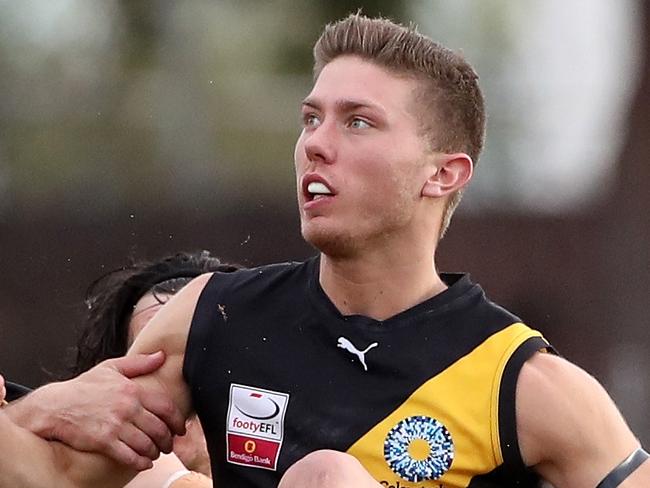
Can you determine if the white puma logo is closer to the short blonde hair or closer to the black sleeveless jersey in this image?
the black sleeveless jersey

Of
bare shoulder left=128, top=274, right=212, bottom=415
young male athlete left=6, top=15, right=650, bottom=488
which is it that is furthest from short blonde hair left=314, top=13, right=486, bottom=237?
bare shoulder left=128, top=274, right=212, bottom=415

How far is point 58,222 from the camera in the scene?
11031 millimetres

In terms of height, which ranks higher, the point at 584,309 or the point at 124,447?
the point at 124,447

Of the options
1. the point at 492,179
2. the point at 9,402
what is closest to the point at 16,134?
the point at 492,179

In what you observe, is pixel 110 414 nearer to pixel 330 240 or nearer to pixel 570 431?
pixel 330 240

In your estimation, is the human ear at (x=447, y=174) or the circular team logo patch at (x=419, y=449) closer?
the circular team logo patch at (x=419, y=449)

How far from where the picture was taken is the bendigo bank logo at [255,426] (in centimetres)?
473

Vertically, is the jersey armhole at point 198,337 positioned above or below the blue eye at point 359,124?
below

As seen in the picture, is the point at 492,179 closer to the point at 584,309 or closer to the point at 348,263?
the point at 584,309

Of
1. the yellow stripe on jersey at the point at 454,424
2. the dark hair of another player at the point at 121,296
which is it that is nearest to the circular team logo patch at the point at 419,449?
the yellow stripe on jersey at the point at 454,424

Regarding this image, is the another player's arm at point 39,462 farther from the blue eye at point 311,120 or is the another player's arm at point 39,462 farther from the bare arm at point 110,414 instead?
the blue eye at point 311,120

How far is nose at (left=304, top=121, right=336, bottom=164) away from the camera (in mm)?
4672

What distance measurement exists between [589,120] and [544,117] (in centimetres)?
26

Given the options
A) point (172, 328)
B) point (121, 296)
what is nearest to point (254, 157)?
point (121, 296)
